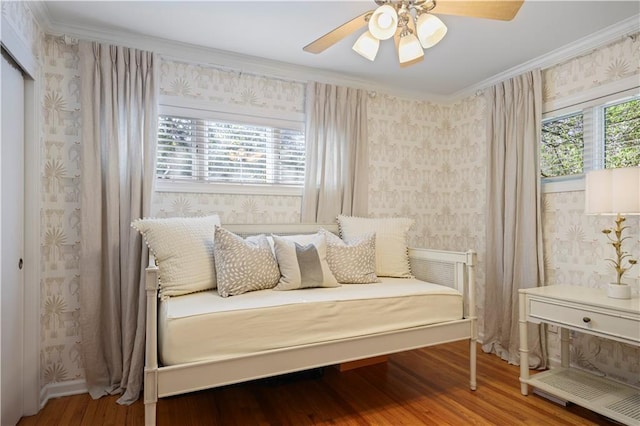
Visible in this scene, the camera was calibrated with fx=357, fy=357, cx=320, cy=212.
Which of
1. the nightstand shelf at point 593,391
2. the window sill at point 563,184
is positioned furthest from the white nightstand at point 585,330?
the window sill at point 563,184

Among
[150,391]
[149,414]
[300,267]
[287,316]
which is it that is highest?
[300,267]

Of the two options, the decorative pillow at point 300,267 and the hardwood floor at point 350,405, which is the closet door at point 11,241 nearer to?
the hardwood floor at point 350,405

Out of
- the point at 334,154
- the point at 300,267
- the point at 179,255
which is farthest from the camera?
the point at 334,154

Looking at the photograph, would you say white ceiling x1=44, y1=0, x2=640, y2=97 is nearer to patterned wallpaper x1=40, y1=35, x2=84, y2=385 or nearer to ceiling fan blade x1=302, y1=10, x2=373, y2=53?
patterned wallpaper x1=40, y1=35, x2=84, y2=385

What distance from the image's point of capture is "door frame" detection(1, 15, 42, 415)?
204 centimetres

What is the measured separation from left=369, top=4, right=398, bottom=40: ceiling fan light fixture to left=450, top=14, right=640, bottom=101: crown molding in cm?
181

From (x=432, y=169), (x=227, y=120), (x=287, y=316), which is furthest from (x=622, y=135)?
(x=227, y=120)

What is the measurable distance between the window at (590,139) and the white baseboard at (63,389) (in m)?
3.63

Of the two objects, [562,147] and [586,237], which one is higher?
[562,147]

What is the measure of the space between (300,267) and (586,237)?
2.02 metres

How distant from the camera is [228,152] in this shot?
2.83 meters

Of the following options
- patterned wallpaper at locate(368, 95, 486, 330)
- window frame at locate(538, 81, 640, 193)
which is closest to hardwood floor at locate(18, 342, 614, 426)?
patterned wallpaper at locate(368, 95, 486, 330)

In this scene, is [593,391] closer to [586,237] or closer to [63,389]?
[586,237]

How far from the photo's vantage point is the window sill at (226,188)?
2611 millimetres
